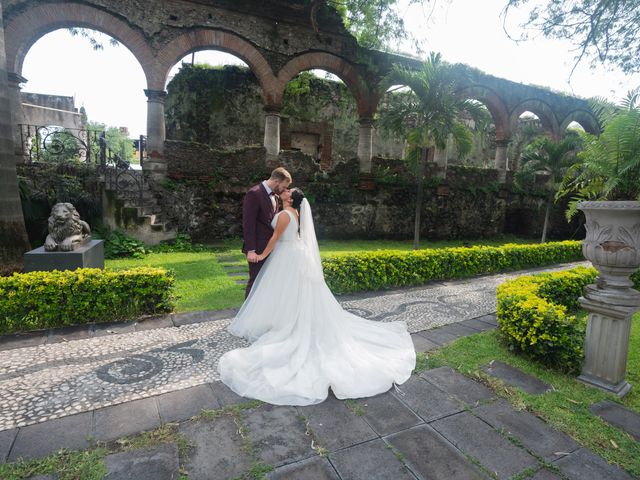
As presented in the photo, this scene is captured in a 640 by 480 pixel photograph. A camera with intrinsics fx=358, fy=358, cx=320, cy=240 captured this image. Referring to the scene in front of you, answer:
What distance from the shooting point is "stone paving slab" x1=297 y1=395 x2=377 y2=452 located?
2574 millimetres

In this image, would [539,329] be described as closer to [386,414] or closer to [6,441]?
[386,414]

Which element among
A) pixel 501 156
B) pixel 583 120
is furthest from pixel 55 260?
pixel 583 120

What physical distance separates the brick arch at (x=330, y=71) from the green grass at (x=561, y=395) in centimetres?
1131

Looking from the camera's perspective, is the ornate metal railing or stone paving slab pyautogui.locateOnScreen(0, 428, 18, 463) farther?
the ornate metal railing

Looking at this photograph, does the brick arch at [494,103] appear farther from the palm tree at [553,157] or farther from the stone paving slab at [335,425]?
the stone paving slab at [335,425]

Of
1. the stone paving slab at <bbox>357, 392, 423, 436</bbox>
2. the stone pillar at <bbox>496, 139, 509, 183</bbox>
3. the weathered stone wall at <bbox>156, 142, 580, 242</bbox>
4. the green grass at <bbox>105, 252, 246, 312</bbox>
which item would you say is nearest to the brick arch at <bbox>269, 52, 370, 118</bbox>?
the weathered stone wall at <bbox>156, 142, 580, 242</bbox>

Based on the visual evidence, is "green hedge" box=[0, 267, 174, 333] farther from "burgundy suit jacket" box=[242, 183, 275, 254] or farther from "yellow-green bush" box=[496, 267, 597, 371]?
"yellow-green bush" box=[496, 267, 597, 371]

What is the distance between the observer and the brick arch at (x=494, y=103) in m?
16.0

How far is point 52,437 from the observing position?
251 centimetres

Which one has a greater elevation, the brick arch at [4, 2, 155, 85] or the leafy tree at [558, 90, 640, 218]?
the brick arch at [4, 2, 155, 85]

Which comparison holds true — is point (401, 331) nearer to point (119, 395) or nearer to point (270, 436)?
point (270, 436)

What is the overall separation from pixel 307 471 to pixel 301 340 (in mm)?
1449

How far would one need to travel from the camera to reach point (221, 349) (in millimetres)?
4051

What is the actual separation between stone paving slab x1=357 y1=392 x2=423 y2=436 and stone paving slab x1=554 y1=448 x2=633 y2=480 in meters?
0.96
